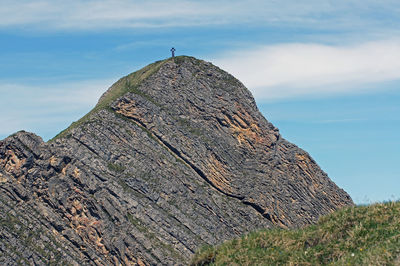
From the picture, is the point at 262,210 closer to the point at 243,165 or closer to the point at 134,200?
the point at 243,165

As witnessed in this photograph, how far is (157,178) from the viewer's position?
80562 mm

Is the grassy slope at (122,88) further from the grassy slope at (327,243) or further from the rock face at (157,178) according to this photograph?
the grassy slope at (327,243)

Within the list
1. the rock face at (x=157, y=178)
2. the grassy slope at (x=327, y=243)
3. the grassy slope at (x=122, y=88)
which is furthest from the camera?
the grassy slope at (x=122, y=88)

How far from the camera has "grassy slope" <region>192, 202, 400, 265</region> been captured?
19219mm

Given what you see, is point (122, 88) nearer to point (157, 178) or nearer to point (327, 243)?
point (157, 178)

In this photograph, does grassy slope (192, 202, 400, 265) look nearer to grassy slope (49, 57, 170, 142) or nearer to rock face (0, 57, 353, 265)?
rock face (0, 57, 353, 265)

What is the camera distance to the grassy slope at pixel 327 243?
757 inches

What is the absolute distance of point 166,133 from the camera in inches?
3406

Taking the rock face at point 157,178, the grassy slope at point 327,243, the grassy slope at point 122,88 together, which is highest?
the grassy slope at point 122,88

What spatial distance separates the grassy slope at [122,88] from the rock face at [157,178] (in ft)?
1.26

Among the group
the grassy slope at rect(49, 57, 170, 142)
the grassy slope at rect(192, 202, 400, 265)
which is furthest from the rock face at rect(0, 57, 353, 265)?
the grassy slope at rect(192, 202, 400, 265)

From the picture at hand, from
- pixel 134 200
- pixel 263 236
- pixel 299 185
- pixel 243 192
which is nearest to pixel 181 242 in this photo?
pixel 134 200

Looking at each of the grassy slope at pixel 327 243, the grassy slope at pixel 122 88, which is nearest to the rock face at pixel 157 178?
the grassy slope at pixel 122 88

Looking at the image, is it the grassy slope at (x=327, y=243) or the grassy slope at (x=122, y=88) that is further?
the grassy slope at (x=122, y=88)
